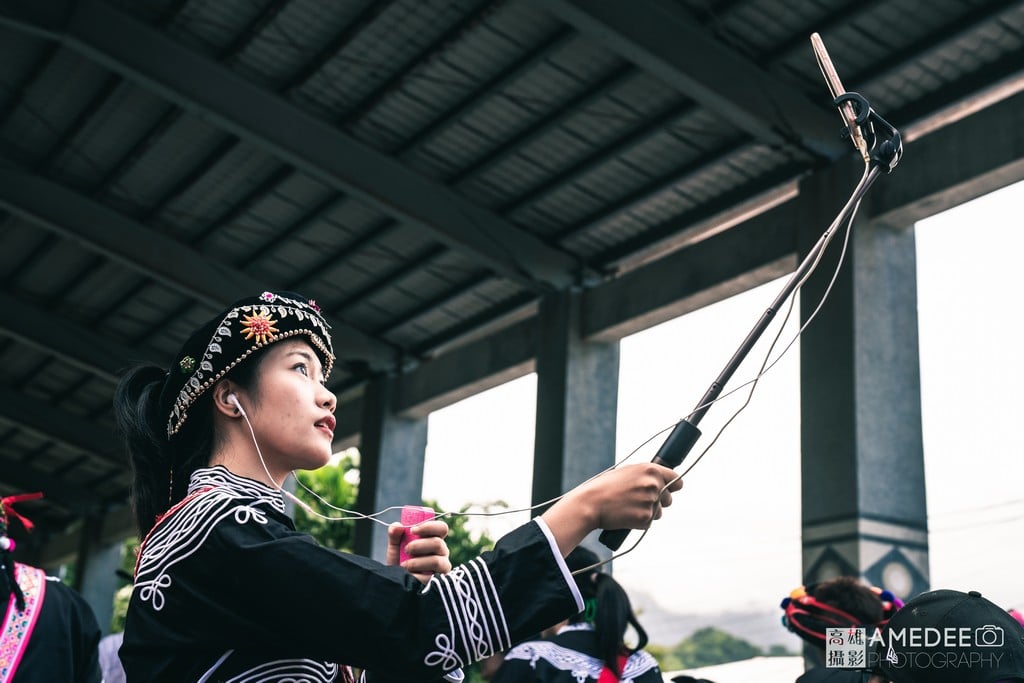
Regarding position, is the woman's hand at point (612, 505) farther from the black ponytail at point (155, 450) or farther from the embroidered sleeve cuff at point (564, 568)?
the black ponytail at point (155, 450)

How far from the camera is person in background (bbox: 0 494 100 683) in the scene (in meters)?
3.48

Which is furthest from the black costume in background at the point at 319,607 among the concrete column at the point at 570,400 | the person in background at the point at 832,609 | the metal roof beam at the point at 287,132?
the concrete column at the point at 570,400

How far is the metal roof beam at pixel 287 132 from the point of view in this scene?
9.56 meters

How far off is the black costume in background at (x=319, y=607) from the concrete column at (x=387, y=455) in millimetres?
11369

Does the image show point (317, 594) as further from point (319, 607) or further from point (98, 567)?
point (98, 567)

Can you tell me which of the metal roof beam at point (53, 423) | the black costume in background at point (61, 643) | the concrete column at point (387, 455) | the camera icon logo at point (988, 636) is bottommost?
the camera icon logo at point (988, 636)

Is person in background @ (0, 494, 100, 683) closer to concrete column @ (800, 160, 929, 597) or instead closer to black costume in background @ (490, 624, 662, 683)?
black costume in background @ (490, 624, 662, 683)

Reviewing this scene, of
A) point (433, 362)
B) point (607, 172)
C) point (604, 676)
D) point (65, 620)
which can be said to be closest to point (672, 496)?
point (65, 620)

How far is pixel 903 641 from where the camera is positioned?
7.98 feet

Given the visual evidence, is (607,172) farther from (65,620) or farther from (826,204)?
(65,620)

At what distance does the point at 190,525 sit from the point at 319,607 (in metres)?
0.26

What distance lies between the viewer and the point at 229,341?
2.14m

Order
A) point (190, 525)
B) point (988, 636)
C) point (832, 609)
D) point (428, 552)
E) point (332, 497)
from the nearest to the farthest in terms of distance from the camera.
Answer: point (190, 525), point (428, 552), point (988, 636), point (832, 609), point (332, 497)

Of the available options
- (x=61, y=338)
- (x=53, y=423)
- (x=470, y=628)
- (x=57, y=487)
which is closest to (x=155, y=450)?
(x=470, y=628)
